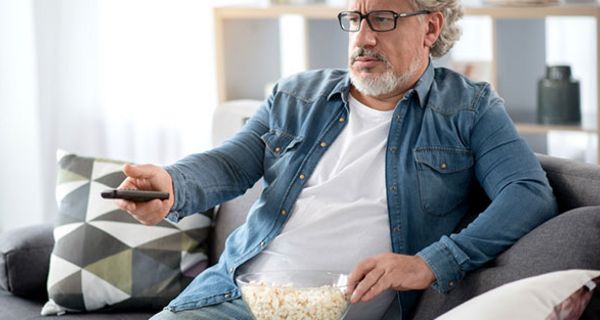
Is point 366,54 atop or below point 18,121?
atop

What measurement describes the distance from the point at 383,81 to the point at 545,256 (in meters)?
0.55

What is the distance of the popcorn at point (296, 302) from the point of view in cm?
176

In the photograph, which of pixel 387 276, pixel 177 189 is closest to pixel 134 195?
pixel 177 189

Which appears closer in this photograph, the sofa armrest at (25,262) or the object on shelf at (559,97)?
the sofa armrest at (25,262)

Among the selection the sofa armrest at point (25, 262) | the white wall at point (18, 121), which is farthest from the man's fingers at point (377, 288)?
the white wall at point (18, 121)

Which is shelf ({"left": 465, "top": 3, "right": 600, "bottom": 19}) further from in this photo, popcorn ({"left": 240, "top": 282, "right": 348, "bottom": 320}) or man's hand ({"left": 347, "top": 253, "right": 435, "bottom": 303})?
popcorn ({"left": 240, "top": 282, "right": 348, "bottom": 320})

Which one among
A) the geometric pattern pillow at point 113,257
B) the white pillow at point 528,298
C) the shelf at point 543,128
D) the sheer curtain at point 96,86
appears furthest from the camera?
the sheer curtain at point 96,86

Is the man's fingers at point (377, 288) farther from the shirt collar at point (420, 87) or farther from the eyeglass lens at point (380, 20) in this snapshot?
the eyeglass lens at point (380, 20)

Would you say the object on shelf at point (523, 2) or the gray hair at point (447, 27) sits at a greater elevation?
the object on shelf at point (523, 2)

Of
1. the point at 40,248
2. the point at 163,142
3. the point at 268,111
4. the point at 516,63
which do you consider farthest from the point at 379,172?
the point at 163,142

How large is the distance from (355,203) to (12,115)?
2.52 meters

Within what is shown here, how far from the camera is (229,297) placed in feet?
7.16

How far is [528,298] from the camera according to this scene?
1541 mm

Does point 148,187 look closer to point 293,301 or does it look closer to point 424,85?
point 293,301
